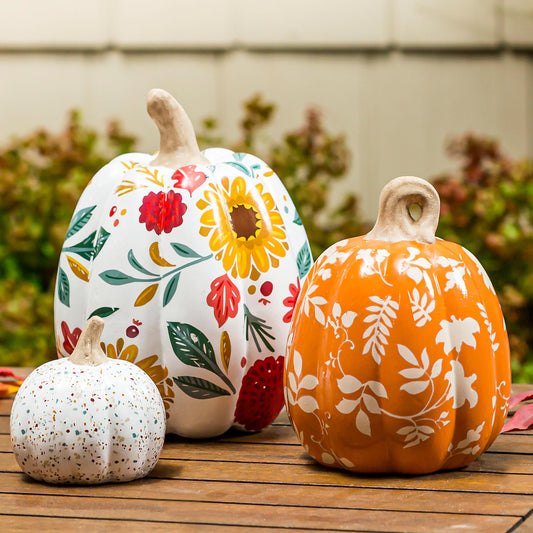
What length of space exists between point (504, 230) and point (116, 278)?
1.94 metres

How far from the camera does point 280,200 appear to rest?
1532 millimetres

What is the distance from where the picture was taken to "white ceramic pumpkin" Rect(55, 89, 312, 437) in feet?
4.66

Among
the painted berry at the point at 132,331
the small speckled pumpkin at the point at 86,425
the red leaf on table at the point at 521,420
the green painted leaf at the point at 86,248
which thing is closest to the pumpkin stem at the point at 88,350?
the small speckled pumpkin at the point at 86,425

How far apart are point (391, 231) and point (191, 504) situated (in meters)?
0.47

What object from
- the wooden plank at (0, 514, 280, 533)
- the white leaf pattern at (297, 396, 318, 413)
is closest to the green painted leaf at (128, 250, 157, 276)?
the white leaf pattern at (297, 396, 318, 413)

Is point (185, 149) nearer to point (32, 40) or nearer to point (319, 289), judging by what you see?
point (319, 289)

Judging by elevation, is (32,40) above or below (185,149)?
above

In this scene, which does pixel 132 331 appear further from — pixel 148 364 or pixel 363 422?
pixel 363 422

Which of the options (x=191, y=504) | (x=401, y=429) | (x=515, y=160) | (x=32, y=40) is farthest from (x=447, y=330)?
(x=32, y=40)

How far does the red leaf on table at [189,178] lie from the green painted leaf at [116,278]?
0.16 metres

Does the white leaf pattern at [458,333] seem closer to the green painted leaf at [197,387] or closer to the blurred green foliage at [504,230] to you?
the green painted leaf at [197,387]

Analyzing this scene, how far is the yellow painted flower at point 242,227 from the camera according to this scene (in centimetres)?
143

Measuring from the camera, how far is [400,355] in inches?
47.8

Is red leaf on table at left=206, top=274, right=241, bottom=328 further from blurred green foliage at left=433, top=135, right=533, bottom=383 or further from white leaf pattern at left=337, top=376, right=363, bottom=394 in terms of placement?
blurred green foliage at left=433, top=135, right=533, bottom=383
